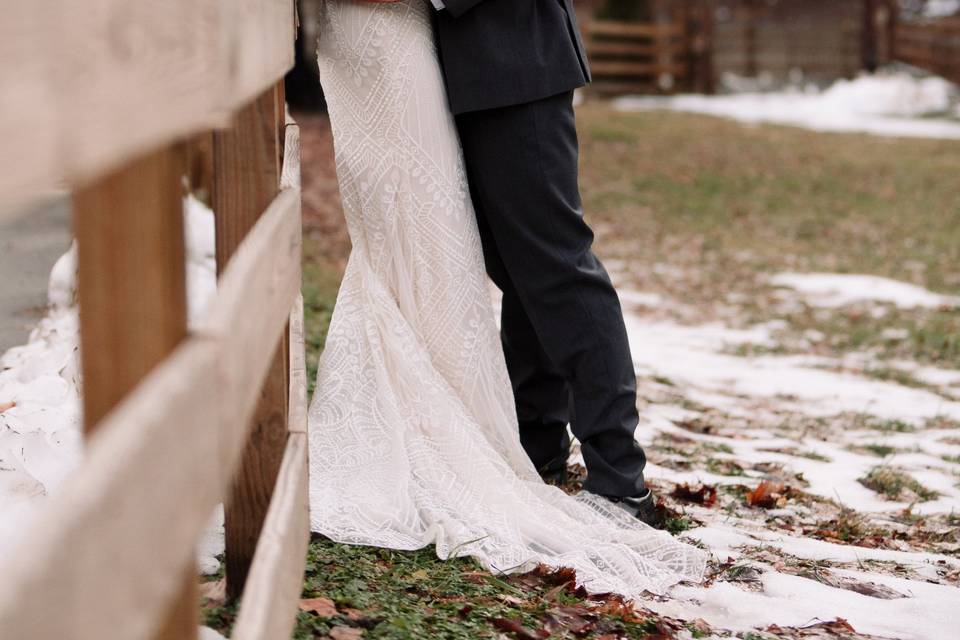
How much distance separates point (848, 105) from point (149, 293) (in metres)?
20.8

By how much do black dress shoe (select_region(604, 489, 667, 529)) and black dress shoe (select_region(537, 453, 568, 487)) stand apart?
0.34 metres

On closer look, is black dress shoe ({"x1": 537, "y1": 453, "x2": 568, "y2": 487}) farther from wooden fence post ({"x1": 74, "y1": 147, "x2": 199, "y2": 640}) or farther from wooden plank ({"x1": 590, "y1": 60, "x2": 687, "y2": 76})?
wooden plank ({"x1": 590, "y1": 60, "x2": 687, "y2": 76})

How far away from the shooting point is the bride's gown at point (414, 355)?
Answer: 8.71 ft

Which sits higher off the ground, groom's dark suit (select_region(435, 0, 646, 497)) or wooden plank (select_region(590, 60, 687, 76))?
groom's dark suit (select_region(435, 0, 646, 497))

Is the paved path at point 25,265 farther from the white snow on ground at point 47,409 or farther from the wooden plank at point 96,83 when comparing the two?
the wooden plank at point 96,83

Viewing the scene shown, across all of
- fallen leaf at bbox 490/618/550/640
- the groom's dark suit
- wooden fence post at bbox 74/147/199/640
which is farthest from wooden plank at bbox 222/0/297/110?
fallen leaf at bbox 490/618/550/640

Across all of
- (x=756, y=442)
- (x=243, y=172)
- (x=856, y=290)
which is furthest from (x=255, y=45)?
(x=856, y=290)

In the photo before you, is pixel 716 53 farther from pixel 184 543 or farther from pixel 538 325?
pixel 184 543

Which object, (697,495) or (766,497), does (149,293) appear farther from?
(766,497)

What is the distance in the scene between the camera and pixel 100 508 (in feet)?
2.52

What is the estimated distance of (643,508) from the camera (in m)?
2.90

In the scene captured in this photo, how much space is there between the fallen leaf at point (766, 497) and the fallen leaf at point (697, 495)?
0.39 feet

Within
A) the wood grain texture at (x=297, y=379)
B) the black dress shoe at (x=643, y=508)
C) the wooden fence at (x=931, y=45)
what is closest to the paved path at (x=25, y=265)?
the wood grain texture at (x=297, y=379)

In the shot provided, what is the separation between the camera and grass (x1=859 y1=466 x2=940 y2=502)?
3596 millimetres
